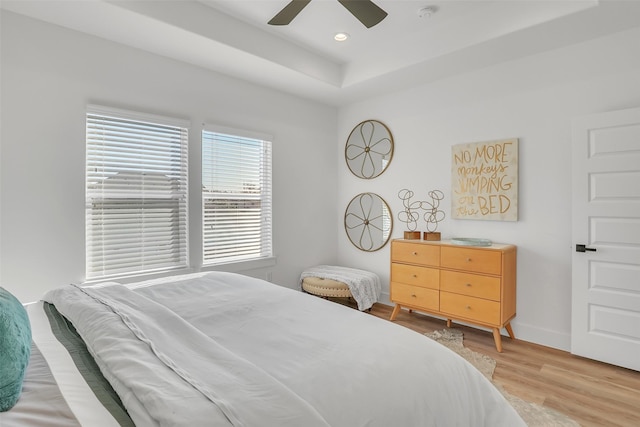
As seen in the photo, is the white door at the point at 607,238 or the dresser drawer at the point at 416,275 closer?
the white door at the point at 607,238

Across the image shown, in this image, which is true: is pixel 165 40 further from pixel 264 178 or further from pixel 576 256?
pixel 576 256

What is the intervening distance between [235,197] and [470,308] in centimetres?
250

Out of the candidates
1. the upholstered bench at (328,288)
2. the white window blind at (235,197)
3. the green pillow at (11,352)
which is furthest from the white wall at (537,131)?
the green pillow at (11,352)

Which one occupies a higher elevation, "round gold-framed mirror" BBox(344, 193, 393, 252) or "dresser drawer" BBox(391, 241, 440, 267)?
"round gold-framed mirror" BBox(344, 193, 393, 252)

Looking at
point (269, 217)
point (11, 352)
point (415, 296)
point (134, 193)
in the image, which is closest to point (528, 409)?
point (415, 296)

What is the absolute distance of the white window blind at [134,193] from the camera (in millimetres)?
2641

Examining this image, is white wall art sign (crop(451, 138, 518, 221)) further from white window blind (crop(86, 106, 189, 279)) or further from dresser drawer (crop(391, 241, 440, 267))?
white window blind (crop(86, 106, 189, 279))

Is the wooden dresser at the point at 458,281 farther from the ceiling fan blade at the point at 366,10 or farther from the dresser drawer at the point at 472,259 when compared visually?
the ceiling fan blade at the point at 366,10

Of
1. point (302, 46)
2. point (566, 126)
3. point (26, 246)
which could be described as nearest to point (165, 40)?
point (302, 46)

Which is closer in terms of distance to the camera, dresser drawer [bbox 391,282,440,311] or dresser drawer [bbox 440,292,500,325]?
dresser drawer [bbox 440,292,500,325]

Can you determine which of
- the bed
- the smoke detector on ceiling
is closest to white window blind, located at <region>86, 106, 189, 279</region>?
the bed

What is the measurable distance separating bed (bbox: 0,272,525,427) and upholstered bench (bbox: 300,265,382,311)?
84.4 inches

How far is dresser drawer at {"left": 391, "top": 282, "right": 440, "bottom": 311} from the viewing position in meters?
3.13

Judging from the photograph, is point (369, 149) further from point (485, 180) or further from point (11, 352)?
point (11, 352)
